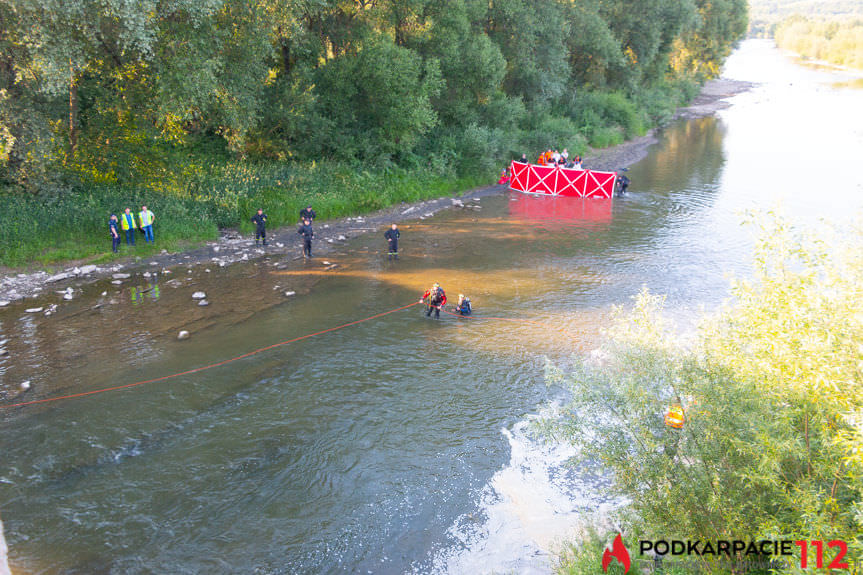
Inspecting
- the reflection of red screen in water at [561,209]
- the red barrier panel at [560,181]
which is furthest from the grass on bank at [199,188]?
the reflection of red screen in water at [561,209]

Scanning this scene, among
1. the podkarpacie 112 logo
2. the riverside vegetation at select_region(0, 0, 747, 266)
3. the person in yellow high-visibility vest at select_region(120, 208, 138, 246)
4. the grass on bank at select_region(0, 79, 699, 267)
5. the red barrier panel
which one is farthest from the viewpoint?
the red barrier panel

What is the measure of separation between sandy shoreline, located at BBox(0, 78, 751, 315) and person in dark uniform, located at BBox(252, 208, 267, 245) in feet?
1.24

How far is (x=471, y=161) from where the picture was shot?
3878 centimetres

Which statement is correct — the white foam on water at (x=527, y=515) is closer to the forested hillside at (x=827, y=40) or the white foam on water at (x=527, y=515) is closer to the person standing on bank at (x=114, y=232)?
the person standing on bank at (x=114, y=232)

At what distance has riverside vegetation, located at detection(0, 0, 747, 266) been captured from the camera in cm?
2142

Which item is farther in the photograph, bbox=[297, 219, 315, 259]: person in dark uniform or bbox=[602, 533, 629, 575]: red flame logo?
bbox=[297, 219, 315, 259]: person in dark uniform

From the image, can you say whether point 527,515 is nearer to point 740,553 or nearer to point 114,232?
point 740,553

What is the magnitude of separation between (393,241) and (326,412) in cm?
1170

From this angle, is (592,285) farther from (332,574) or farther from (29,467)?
(29,467)

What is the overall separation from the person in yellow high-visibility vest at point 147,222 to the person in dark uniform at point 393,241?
984 cm

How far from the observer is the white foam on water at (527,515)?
10.3m

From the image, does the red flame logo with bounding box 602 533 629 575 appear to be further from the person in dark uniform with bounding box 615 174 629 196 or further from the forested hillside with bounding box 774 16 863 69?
the forested hillside with bounding box 774 16 863 69

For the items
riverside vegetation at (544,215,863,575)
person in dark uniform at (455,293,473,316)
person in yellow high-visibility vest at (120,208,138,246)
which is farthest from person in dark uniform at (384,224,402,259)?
riverside vegetation at (544,215,863,575)

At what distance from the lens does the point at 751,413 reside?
7.50 m
